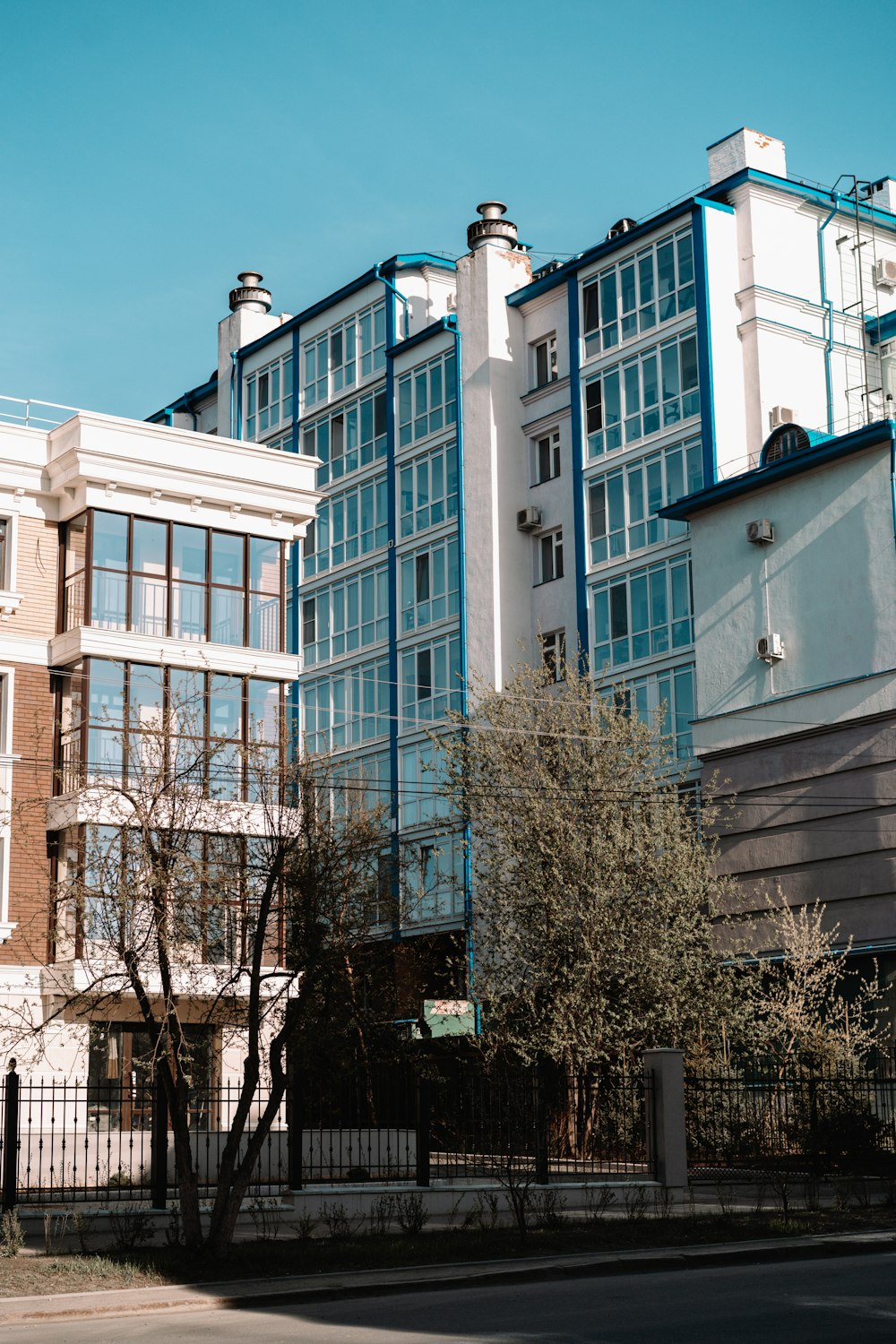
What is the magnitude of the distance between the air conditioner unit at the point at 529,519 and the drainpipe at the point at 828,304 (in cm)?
825

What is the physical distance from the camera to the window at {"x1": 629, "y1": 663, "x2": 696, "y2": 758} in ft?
122

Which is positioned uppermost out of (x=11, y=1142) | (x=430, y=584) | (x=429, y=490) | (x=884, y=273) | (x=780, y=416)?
(x=884, y=273)

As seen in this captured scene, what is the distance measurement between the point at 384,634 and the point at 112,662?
1790 centimetres

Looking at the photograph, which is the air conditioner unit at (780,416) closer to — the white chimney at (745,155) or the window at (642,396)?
the window at (642,396)

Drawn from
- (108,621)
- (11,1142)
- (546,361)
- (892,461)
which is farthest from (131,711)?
(546,361)

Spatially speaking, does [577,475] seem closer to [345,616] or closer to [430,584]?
[430,584]

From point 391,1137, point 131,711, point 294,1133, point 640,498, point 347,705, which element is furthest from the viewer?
point 347,705

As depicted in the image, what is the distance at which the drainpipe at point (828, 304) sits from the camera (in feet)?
132

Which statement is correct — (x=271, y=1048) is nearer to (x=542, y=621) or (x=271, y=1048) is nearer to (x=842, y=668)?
(x=842, y=668)

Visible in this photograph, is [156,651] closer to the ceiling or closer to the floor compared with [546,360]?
closer to the floor

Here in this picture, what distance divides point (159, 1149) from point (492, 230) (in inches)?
1322

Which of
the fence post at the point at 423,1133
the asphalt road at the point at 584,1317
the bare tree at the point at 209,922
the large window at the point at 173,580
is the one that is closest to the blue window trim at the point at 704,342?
the large window at the point at 173,580

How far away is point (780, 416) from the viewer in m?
39.3

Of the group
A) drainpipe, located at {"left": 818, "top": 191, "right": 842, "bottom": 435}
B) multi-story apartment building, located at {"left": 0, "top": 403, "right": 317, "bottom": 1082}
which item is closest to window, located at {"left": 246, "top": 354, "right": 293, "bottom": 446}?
drainpipe, located at {"left": 818, "top": 191, "right": 842, "bottom": 435}
